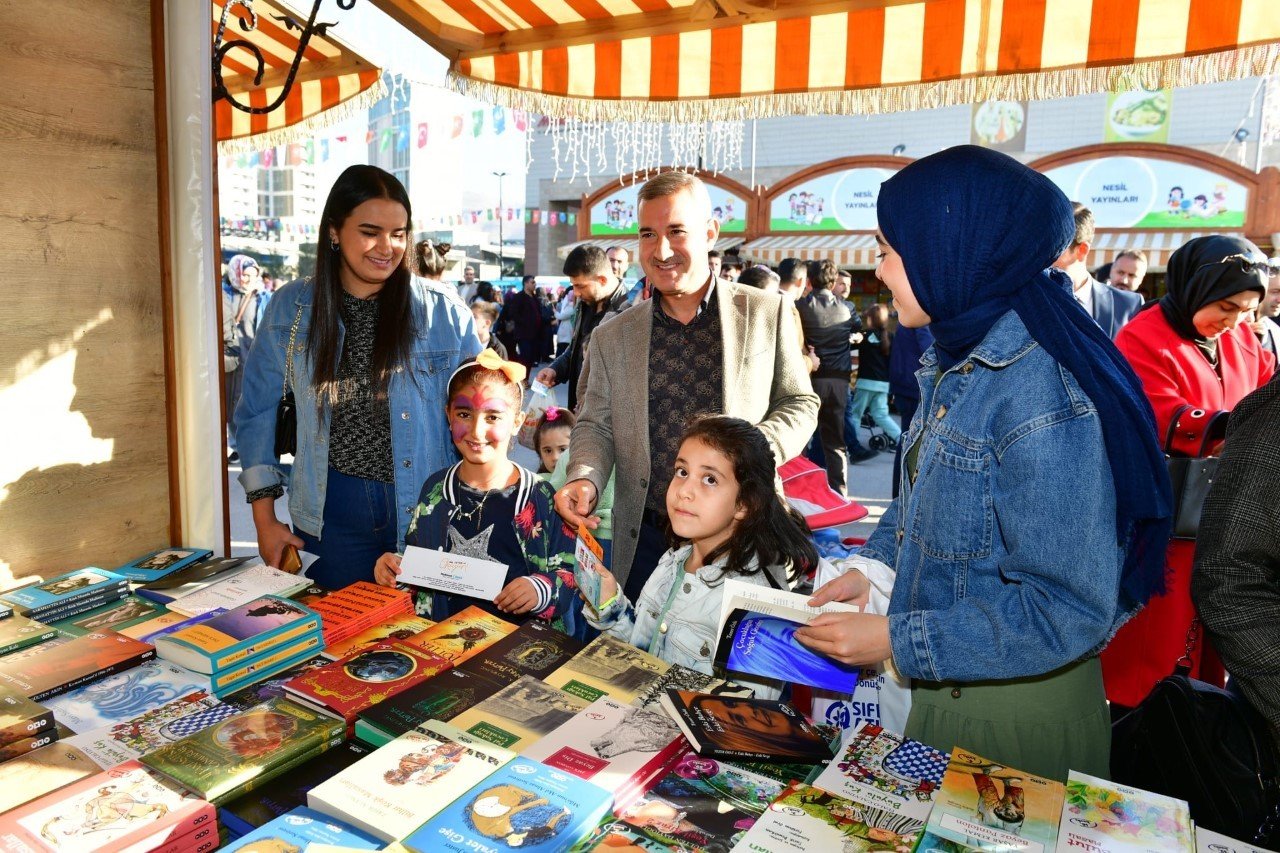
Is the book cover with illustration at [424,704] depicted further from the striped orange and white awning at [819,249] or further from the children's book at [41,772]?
the striped orange and white awning at [819,249]

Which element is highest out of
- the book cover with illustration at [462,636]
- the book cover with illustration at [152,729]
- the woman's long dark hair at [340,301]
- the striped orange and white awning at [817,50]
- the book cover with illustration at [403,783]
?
the striped orange and white awning at [817,50]

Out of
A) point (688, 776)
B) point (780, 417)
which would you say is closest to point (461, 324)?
point (780, 417)

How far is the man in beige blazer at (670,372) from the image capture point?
8.34 feet

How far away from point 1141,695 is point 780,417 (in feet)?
5.86

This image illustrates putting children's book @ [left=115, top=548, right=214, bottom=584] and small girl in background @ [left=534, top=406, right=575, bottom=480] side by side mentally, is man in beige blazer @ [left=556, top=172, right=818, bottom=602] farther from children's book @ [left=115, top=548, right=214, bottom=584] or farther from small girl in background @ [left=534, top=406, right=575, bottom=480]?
small girl in background @ [left=534, top=406, right=575, bottom=480]

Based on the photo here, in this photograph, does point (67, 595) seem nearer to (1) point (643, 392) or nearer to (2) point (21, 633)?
(2) point (21, 633)

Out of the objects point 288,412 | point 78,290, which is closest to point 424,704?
point 288,412

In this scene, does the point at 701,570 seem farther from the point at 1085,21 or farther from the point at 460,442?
the point at 1085,21

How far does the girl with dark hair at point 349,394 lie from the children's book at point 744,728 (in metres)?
1.39

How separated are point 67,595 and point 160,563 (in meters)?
0.30

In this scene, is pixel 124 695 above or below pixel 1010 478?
below

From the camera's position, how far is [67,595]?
1937mm

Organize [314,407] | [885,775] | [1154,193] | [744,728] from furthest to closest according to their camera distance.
Result: [1154,193] < [314,407] < [744,728] < [885,775]

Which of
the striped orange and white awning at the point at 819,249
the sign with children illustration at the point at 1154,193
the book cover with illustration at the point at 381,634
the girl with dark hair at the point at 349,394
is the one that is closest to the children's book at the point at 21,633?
the book cover with illustration at the point at 381,634
